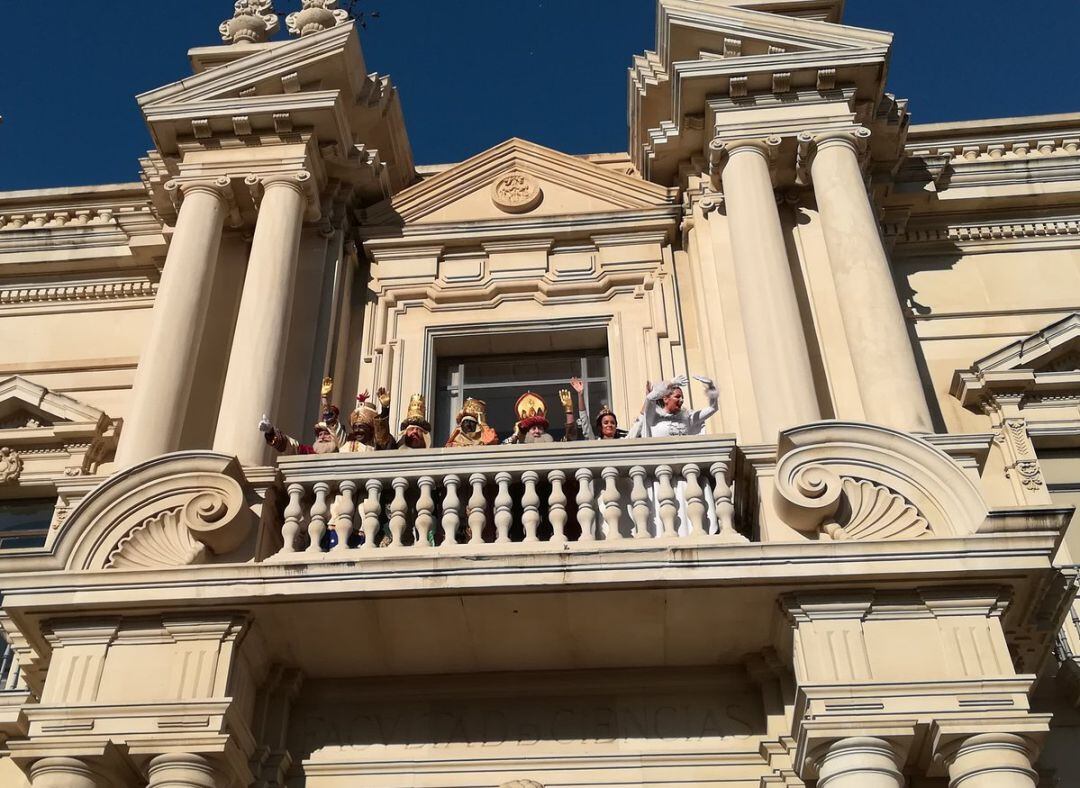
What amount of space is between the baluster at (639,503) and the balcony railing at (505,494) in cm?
1

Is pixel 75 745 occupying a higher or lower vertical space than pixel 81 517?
lower

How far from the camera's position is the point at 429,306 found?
1352 centimetres

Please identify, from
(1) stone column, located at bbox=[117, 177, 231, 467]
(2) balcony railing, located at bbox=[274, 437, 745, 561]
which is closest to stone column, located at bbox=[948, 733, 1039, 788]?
(2) balcony railing, located at bbox=[274, 437, 745, 561]

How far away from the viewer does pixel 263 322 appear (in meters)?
11.4

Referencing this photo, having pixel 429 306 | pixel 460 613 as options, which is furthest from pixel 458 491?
pixel 429 306

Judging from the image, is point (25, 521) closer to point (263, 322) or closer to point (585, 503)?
point (263, 322)

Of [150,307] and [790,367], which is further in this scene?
[150,307]

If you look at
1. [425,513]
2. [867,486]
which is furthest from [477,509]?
[867,486]

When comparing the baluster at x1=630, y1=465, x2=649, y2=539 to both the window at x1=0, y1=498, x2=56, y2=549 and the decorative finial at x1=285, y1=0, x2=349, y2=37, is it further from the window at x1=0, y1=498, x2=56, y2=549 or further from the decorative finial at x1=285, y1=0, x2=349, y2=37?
the decorative finial at x1=285, y1=0, x2=349, y2=37

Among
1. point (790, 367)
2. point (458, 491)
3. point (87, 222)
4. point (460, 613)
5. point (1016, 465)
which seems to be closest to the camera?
point (460, 613)

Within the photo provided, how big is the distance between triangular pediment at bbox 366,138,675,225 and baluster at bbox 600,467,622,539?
5.32 meters

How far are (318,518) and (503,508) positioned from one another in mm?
1432

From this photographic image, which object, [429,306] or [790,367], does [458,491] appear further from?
[429,306]

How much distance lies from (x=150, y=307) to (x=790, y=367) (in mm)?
7550
